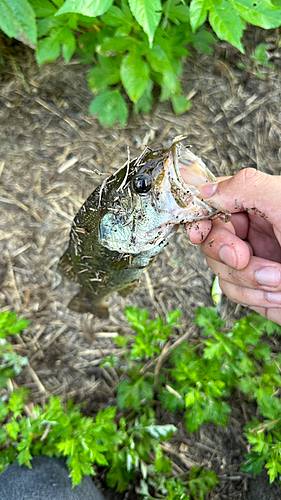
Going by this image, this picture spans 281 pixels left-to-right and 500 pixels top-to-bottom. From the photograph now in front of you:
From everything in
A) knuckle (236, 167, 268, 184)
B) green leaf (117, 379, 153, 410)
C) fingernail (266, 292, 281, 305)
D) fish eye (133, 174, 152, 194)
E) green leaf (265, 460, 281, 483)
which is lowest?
green leaf (117, 379, 153, 410)

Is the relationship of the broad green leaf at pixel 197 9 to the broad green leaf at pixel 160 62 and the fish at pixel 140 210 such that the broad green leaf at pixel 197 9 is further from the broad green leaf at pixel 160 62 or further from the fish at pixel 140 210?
the fish at pixel 140 210

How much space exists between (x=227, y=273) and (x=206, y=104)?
1570mm

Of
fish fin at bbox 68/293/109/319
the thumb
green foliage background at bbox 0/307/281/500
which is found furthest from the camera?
fish fin at bbox 68/293/109/319

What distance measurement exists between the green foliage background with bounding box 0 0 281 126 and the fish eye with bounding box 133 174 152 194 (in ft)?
1.55

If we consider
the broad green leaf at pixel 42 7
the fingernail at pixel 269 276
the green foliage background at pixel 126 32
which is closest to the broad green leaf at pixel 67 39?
the green foliage background at pixel 126 32

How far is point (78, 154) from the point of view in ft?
7.50

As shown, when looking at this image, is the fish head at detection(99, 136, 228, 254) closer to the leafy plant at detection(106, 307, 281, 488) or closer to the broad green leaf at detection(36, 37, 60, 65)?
the leafy plant at detection(106, 307, 281, 488)

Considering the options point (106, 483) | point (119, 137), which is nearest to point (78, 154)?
point (119, 137)

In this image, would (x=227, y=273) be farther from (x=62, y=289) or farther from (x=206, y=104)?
(x=206, y=104)

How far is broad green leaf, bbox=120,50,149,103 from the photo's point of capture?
1.71 m

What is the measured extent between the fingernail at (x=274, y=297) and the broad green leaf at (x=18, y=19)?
1440mm

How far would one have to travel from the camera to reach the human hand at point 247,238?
1112 millimetres

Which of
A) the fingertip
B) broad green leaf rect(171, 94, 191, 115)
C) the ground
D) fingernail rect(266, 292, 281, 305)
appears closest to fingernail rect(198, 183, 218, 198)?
the fingertip

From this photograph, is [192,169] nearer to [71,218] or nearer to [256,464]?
[71,218]
